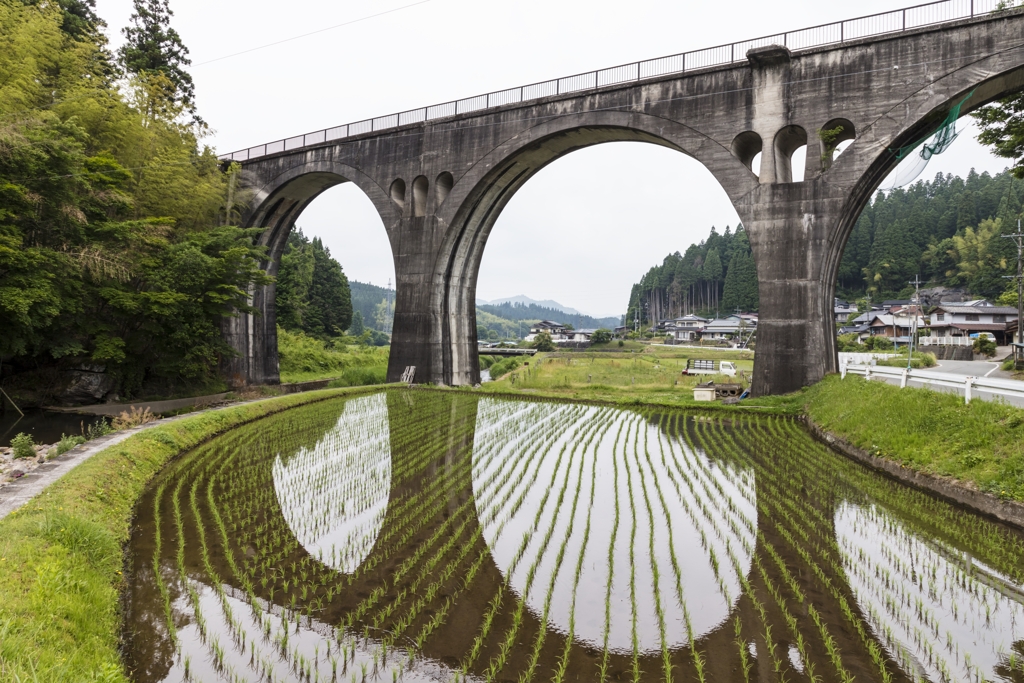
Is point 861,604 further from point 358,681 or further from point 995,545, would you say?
point 358,681

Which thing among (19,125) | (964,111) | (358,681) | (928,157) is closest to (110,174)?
(19,125)

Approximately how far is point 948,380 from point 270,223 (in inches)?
949

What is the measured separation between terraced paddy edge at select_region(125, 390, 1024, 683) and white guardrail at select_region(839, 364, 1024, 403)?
67.9 inches

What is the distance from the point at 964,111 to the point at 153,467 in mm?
17433

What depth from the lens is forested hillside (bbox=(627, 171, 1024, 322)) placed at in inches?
1943

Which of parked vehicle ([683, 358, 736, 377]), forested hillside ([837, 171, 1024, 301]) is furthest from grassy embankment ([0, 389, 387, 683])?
forested hillside ([837, 171, 1024, 301])

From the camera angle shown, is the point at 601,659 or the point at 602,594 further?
the point at 602,594

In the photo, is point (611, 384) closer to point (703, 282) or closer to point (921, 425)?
point (921, 425)

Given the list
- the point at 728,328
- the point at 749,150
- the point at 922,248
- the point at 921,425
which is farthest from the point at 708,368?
the point at 922,248

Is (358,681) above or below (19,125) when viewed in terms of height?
below

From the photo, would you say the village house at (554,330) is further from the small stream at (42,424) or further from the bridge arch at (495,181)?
the small stream at (42,424)

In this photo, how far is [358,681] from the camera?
3.39 meters

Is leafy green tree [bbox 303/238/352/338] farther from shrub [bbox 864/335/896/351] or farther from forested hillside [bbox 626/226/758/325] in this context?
forested hillside [bbox 626/226/758/325]

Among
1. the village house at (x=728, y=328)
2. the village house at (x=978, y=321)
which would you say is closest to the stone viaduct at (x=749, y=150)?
the village house at (x=978, y=321)
